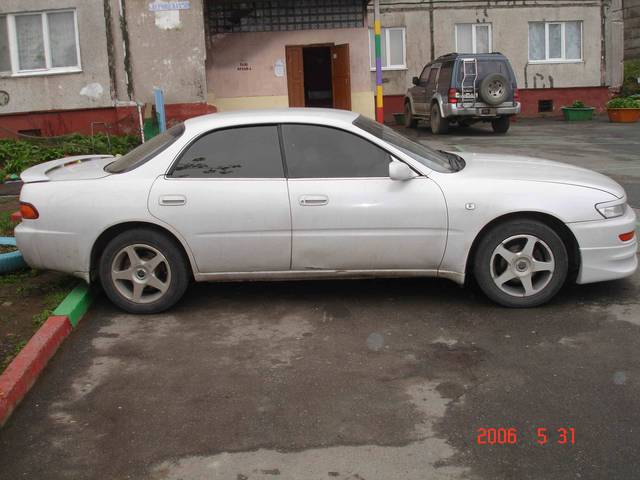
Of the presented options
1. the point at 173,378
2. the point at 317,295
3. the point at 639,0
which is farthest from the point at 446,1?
the point at 173,378

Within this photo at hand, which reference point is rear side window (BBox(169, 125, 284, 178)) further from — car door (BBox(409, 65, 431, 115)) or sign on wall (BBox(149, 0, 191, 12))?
car door (BBox(409, 65, 431, 115))

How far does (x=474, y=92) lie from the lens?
19.2 m

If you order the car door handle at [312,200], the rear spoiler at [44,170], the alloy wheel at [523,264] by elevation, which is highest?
the rear spoiler at [44,170]

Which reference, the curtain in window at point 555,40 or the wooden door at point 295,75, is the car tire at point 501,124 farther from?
the curtain in window at point 555,40

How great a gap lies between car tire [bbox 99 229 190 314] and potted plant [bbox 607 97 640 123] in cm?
1886

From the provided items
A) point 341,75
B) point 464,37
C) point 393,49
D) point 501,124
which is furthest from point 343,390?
point 464,37

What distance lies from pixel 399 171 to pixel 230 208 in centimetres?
123

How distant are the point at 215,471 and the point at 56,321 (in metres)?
2.31

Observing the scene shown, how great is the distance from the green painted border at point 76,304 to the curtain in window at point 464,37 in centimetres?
2062

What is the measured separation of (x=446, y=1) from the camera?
24406 millimetres

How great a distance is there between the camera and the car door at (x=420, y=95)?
21.2m

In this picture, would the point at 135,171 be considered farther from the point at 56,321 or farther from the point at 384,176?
the point at 384,176

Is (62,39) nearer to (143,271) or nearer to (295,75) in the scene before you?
(295,75)

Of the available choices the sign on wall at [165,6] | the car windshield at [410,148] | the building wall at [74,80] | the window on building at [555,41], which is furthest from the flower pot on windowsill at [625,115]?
the car windshield at [410,148]
